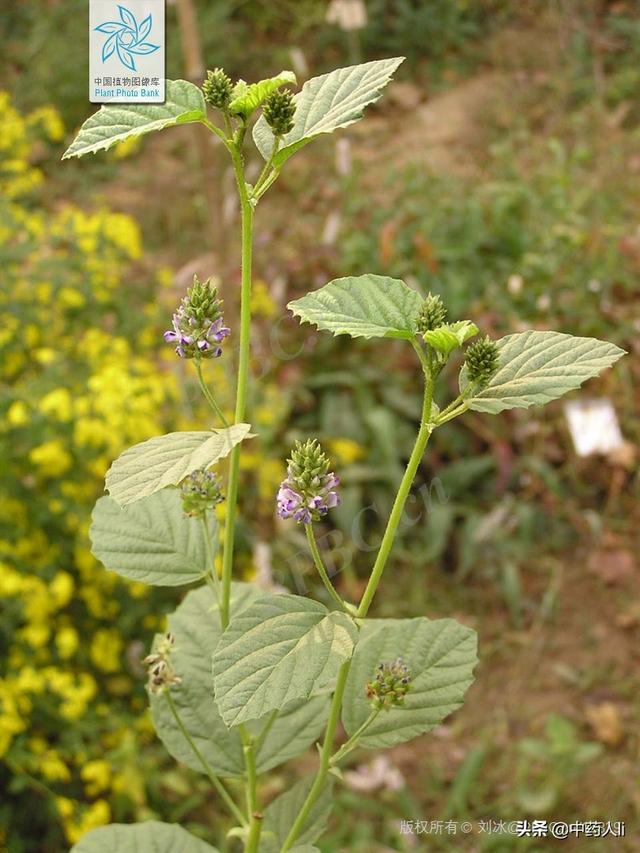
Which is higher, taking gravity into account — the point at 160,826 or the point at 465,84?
the point at 465,84

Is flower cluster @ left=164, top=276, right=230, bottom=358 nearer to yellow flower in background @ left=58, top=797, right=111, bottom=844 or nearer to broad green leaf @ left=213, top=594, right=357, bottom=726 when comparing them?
broad green leaf @ left=213, top=594, right=357, bottom=726

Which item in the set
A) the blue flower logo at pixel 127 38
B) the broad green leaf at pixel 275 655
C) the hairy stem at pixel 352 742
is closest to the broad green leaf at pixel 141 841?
the hairy stem at pixel 352 742

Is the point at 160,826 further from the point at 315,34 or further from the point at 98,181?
the point at 315,34

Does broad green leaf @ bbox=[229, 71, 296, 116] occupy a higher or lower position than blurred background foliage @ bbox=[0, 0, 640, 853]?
higher

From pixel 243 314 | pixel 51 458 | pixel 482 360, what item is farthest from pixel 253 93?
pixel 51 458

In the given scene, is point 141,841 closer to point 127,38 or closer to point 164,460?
point 164,460

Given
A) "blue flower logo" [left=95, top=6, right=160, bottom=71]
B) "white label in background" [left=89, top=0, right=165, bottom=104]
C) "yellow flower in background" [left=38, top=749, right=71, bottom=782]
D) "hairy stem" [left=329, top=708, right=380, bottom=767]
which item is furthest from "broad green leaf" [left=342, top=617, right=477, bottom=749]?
"yellow flower in background" [left=38, top=749, right=71, bottom=782]

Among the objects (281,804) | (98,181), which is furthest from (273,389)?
(98,181)
